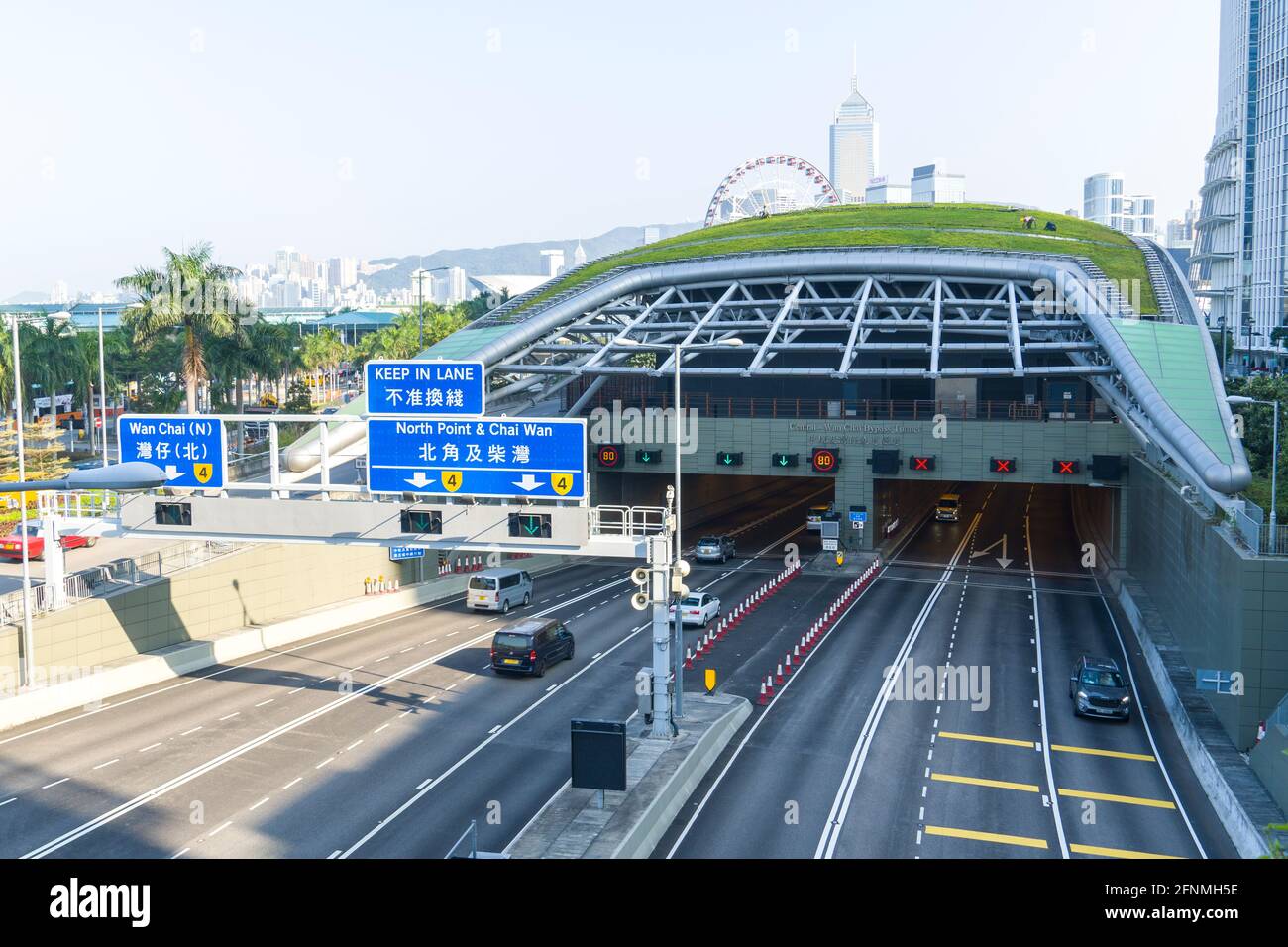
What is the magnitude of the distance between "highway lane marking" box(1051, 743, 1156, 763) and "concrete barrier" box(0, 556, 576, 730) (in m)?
28.9

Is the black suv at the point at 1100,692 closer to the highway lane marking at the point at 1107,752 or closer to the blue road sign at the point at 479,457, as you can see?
the highway lane marking at the point at 1107,752

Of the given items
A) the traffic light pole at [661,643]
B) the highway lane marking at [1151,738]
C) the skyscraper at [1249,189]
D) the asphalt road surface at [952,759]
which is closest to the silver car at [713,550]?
the asphalt road surface at [952,759]

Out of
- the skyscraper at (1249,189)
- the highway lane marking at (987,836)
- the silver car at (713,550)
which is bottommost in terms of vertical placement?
the highway lane marking at (987,836)

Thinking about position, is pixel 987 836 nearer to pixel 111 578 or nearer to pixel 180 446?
pixel 180 446

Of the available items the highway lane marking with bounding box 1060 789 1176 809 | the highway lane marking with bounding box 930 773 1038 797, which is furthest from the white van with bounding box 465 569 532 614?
the highway lane marking with bounding box 1060 789 1176 809

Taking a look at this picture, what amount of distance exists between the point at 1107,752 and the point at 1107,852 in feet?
26.0

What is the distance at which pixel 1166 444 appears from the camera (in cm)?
4681

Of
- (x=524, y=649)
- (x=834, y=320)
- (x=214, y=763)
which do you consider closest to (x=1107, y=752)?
(x=524, y=649)

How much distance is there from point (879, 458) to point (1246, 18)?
351ft

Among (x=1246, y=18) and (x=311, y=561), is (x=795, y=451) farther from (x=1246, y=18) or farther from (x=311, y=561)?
(x=1246, y=18)

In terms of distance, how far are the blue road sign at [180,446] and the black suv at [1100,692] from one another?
27.0 metres

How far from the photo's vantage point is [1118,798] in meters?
28.5

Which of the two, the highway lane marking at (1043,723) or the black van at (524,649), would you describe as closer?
the highway lane marking at (1043,723)

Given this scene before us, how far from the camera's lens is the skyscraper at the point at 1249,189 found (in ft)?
414
